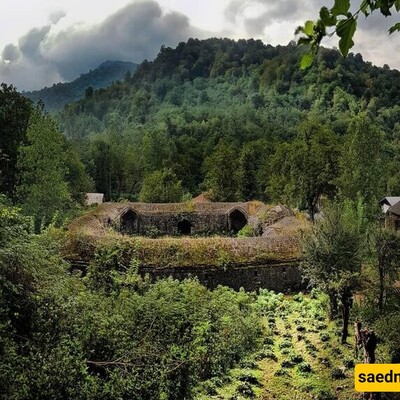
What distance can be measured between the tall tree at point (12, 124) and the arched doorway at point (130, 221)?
1269 cm

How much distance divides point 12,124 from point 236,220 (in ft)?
70.4

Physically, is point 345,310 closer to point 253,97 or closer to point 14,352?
point 14,352

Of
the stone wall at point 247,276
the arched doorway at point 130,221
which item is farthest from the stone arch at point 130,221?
the stone wall at point 247,276

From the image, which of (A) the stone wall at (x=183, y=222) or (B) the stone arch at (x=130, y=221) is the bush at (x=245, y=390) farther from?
(A) the stone wall at (x=183, y=222)

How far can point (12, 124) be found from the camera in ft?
109

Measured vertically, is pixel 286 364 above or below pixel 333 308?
→ below

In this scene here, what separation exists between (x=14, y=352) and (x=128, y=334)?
119 inches

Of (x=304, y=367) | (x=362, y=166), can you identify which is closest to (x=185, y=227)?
(x=362, y=166)

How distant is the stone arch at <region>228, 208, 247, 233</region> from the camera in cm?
4512

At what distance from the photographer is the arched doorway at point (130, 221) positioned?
43.5m

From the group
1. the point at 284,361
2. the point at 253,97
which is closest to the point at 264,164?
the point at 284,361

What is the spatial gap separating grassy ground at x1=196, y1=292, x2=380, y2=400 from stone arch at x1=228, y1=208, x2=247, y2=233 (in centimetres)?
2245

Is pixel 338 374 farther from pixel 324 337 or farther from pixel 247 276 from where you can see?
pixel 247 276

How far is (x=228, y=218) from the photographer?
4509 centimetres
